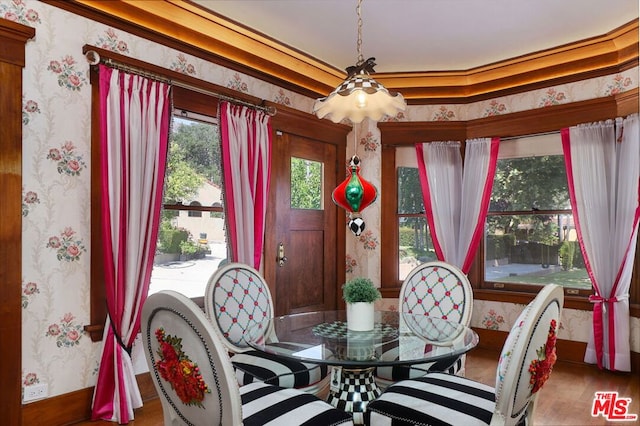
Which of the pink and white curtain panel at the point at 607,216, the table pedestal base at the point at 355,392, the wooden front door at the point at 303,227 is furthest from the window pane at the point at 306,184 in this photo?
the pink and white curtain panel at the point at 607,216

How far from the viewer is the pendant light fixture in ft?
7.37

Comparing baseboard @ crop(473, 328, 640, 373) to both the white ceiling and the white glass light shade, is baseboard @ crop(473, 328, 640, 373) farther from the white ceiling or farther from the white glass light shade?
the white glass light shade

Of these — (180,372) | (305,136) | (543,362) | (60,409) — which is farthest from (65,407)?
(305,136)

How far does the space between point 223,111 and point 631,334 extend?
3675 mm

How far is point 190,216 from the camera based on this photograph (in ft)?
10.9

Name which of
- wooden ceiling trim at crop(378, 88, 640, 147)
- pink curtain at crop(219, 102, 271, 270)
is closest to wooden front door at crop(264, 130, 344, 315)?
pink curtain at crop(219, 102, 271, 270)

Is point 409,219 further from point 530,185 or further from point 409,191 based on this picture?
point 530,185

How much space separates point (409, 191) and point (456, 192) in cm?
49

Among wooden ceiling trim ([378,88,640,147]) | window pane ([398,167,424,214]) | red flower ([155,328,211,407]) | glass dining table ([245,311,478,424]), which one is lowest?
glass dining table ([245,311,478,424])

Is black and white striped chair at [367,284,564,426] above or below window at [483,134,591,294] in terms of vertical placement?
below

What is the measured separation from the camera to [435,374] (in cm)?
216

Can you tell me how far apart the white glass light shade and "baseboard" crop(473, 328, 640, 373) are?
9.07 feet

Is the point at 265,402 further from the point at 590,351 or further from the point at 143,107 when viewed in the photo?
the point at 590,351

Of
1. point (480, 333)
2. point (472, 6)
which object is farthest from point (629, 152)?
point (480, 333)
